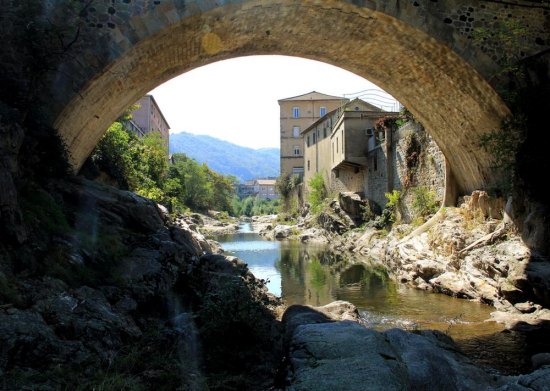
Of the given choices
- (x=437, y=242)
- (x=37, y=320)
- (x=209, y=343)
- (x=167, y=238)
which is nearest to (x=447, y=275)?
(x=437, y=242)

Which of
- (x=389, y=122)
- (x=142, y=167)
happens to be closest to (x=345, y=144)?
(x=389, y=122)

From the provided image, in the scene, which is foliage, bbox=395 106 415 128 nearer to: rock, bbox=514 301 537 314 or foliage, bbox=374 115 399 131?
foliage, bbox=374 115 399 131

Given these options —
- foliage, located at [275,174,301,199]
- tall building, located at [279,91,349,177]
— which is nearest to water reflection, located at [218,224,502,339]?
foliage, located at [275,174,301,199]

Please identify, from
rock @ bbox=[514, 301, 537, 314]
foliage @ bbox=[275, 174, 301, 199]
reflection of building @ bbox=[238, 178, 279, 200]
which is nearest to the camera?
rock @ bbox=[514, 301, 537, 314]

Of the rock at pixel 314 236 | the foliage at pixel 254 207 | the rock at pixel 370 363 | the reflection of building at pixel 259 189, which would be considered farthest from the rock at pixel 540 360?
the reflection of building at pixel 259 189

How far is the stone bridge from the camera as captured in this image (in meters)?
9.07

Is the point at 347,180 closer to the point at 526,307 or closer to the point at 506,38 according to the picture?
the point at 506,38

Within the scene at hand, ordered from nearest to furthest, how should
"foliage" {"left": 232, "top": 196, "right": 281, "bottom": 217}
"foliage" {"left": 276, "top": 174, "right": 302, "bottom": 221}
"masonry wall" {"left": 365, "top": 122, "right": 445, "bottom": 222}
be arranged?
1. "masonry wall" {"left": 365, "top": 122, "right": 445, "bottom": 222}
2. "foliage" {"left": 276, "top": 174, "right": 302, "bottom": 221}
3. "foliage" {"left": 232, "top": 196, "right": 281, "bottom": 217}

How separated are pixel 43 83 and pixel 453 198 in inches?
495

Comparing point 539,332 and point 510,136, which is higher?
point 510,136

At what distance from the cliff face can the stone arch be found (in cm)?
237

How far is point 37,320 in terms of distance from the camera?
4.40 m

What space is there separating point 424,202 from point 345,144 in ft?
33.7

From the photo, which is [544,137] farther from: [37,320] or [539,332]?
[37,320]
